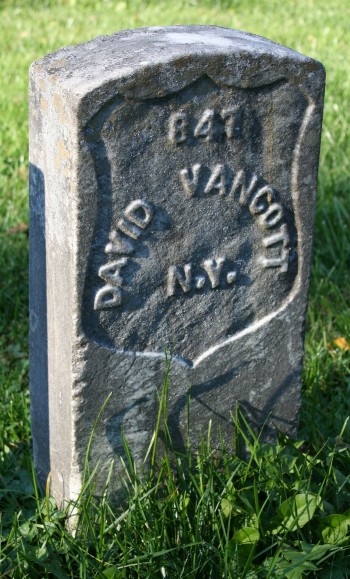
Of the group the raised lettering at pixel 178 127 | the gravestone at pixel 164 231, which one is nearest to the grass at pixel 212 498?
the gravestone at pixel 164 231

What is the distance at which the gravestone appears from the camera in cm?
189

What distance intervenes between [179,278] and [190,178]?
251 millimetres

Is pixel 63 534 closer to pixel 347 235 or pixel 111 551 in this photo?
pixel 111 551

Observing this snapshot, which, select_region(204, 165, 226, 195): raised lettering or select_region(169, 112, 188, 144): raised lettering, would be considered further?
select_region(204, 165, 226, 195): raised lettering

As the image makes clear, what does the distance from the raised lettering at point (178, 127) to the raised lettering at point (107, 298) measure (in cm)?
37

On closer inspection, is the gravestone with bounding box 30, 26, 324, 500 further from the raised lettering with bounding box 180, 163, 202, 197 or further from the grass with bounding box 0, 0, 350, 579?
the grass with bounding box 0, 0, 350, 579

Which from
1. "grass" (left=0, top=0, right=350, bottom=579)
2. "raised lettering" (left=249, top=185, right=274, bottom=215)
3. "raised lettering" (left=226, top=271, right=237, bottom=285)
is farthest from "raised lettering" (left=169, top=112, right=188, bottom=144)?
"grass" (left=0, top=0, right=350, bottom=579)

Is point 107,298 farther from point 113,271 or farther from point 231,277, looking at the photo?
point 231,277

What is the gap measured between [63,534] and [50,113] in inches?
39.1

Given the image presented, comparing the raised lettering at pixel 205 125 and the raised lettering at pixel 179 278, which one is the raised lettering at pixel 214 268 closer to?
the raised lettering at pixel 179 278

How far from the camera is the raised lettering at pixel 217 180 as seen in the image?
2045mm

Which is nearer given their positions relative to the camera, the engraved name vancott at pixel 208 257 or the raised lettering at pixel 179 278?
the engraved name vancott at pixel 208 257

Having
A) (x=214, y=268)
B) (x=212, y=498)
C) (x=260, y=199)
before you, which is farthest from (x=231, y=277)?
(x=212, y=498)

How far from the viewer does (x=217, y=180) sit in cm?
205
